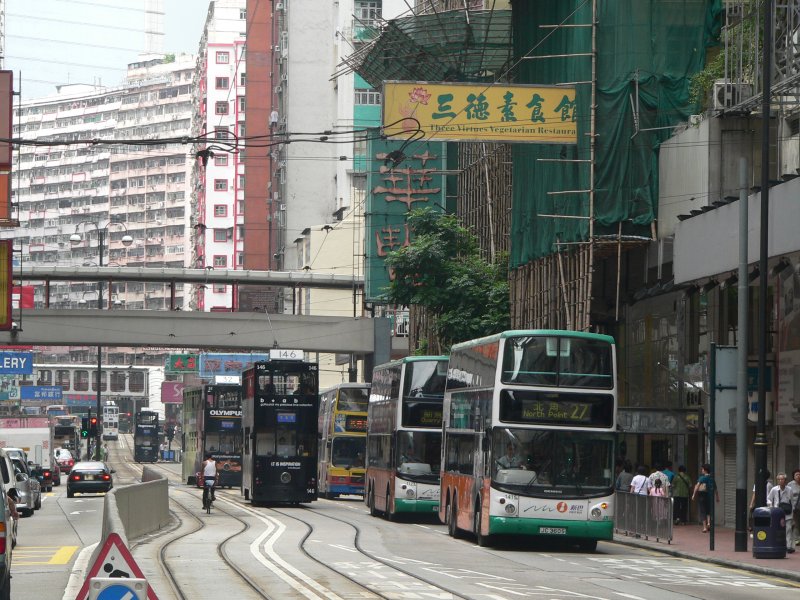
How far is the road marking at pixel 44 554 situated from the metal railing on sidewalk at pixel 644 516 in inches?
436

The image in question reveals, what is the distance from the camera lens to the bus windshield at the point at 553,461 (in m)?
26.0

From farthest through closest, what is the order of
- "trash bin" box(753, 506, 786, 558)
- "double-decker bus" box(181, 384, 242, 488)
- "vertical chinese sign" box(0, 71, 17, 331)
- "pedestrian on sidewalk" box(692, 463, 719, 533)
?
"double-decker bus" box(181, 384, 242, 488), "vertical chinese sign" box(0, 71, 17, 331), "pedestrian on sidewalk" box(692, 463, 719, 533), "trash bin" box(753, 506, 786, 558)

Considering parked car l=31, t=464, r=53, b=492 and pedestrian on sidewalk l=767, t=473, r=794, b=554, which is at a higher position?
pedestrian on sidewalk l=767, t=473, r=794, b=554

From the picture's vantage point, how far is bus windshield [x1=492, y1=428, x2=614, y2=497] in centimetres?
2600

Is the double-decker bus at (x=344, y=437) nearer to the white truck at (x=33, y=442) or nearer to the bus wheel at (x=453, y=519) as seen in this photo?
the white truck at (x=33, y=442)

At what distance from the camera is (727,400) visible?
28.0 m

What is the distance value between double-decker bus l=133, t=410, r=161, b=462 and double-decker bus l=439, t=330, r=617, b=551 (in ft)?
289

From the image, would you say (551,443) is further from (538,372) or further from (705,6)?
(705,6)

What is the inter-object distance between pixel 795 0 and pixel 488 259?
25669 mm

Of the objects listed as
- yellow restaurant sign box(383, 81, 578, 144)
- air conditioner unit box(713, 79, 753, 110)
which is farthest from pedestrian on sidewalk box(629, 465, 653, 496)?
→ air conditioner unit box(713, 79, 753, 110)

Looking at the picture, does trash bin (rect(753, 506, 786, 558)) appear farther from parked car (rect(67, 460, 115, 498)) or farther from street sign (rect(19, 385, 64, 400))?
street sign (rect(19, 385, 64, 400))

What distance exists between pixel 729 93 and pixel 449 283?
17.1 metres

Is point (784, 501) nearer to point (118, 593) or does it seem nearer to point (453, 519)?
point (453, 519)

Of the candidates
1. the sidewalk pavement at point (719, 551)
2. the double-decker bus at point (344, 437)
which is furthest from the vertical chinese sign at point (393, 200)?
the sidewalk pavement at point (719, 551)
